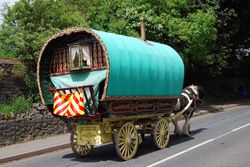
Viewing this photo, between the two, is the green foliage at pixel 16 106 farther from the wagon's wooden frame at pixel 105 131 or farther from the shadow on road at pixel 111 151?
the wagon's wooden frame at pixel 105 131

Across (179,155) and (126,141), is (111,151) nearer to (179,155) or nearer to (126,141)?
(126,141)

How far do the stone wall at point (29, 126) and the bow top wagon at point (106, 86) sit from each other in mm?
3584

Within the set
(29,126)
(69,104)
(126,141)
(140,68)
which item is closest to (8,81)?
(29,126)

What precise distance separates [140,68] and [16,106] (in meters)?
6.73

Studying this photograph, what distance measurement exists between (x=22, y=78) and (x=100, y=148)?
19.8 feet

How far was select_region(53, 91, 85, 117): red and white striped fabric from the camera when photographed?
10916 mm

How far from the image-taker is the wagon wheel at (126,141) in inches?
432

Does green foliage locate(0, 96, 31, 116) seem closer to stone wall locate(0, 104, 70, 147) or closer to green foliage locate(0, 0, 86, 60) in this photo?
stone wall locate(0, 104, 70, 147)

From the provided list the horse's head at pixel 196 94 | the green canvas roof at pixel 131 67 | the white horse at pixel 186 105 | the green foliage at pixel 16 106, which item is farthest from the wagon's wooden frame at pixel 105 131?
the green foliage at pixel 16 106

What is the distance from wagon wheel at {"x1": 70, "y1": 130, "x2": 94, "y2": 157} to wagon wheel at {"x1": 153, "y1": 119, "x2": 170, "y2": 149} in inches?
77.4

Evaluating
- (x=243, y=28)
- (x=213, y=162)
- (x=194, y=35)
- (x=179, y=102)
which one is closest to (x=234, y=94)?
(x=243, y=28)

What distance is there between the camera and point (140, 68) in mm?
11734

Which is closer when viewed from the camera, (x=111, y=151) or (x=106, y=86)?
(x=106, y=86)

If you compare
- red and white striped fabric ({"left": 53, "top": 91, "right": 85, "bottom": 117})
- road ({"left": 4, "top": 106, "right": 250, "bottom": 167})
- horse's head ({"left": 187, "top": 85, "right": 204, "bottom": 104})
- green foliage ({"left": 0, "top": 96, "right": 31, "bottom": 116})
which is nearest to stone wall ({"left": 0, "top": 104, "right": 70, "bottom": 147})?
green foliage ({"left": 0, "top": 96, "right": 31, "bottom": 116})
